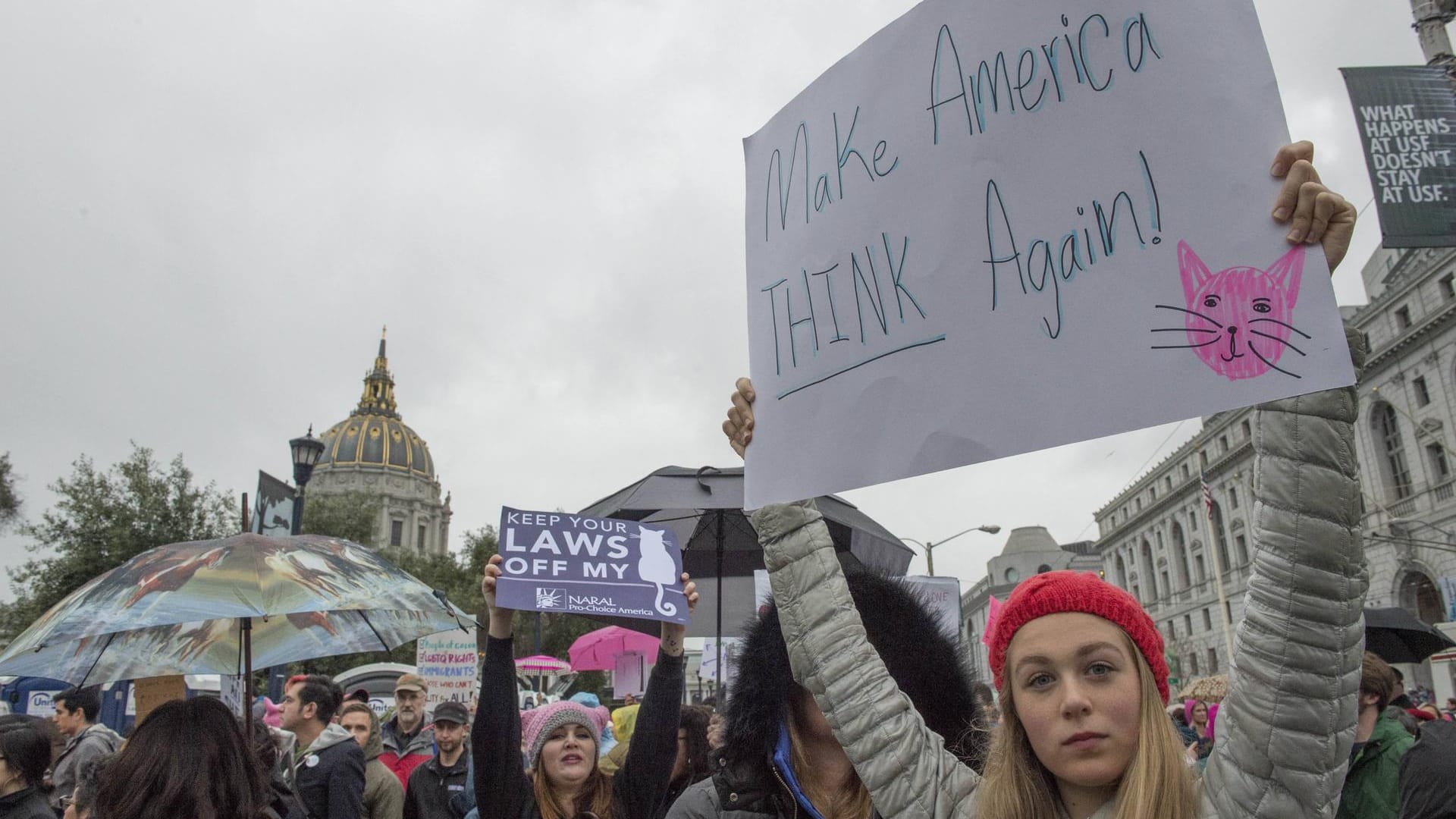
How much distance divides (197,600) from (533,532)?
1322 millimetres

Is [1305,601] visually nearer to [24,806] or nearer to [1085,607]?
[1085,607]

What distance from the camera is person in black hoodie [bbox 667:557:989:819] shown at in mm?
2396

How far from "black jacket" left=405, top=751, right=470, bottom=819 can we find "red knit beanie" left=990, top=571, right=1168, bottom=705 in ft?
14.4

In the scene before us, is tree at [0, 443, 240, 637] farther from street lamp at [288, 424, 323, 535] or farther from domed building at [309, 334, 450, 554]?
domed building at [309, 334, 450, 554]

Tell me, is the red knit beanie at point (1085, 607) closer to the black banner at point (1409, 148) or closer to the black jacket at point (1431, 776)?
the black jacket at point (1431, 776)

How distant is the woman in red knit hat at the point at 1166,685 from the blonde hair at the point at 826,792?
44 cm

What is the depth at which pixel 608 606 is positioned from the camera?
3695mm

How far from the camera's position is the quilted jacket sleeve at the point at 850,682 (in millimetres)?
1845

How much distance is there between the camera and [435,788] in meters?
5.46

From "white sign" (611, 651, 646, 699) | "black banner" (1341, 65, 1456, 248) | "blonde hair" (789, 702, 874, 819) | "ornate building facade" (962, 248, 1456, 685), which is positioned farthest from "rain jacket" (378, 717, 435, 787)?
"ornate building facade" (962, 248, 1456, 685)

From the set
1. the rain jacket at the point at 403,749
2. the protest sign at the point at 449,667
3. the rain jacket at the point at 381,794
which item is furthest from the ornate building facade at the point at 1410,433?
the rain jacket at the point at 381,794

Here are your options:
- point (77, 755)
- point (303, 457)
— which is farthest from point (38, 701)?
point (77, 755)

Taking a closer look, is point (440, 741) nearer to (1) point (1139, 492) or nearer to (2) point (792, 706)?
(2) point (792, 706)

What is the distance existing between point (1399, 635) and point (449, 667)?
32.5ft
